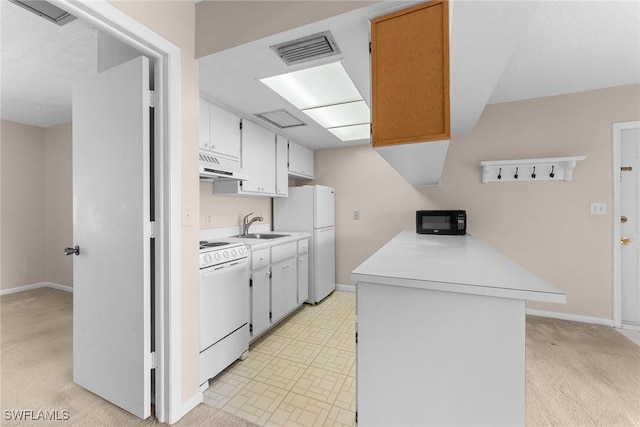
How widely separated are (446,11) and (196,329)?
216 cm

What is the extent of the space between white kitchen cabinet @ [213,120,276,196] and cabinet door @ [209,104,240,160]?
0.13 metres

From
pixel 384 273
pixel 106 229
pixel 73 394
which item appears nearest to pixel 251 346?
pixel 73 394

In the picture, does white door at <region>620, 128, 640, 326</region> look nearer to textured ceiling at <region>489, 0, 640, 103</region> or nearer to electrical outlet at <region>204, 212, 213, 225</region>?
textured ceiling at <region>489, 0, 640, 103</region>

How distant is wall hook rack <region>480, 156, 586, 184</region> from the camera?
2848mm

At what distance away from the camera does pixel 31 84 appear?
279 centimetres

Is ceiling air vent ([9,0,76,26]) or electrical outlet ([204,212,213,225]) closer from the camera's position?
ceiling air vent ([9,0,76,26])

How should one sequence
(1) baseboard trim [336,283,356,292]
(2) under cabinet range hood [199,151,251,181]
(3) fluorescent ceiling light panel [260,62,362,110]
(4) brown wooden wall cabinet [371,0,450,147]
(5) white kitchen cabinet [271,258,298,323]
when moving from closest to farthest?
(4) brown wooden wall cabinet [371,0,450,147] < (3) fluorescent ceiling light panel [260,62,362,110] < (2) under cabinet range hood [199,151,251,181] < (5) white kitchen cabinet [271,258,298,323] < (1) baseboard trim [336,283,356,292]

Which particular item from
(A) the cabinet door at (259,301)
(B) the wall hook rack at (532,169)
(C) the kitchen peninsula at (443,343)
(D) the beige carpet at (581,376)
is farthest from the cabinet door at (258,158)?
(D) the beige carpet at (581,376)

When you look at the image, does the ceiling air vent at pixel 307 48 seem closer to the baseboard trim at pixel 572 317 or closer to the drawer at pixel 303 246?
the drawer at pixel 303 246

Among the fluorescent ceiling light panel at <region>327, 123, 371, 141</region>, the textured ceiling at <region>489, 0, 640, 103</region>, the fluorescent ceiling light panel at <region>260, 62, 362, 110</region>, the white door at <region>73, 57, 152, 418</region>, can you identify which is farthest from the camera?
the fluorescent ceiling light panel at <region>327, 123, 371, 141</region>

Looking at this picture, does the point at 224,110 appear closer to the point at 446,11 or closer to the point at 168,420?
the point at 446,11

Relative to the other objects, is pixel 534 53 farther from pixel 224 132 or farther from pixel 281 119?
pixel 224 132

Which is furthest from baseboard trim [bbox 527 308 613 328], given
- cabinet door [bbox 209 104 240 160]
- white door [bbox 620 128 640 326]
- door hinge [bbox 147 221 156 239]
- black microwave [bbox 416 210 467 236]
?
door hinge [bbox 147 221 156 239]

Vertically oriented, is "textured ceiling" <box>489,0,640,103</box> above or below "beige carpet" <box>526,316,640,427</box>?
above
